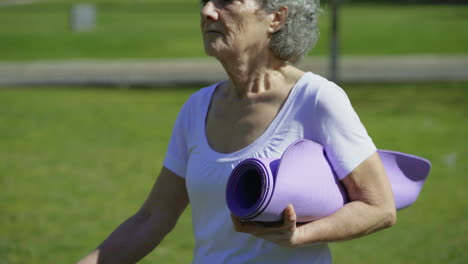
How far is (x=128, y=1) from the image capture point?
50.1 m

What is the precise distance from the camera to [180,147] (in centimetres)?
279

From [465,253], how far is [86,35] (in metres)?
24.2

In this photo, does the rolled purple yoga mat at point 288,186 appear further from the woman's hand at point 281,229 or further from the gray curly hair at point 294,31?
the gray curly hair at point 294,31

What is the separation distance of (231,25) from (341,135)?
0.45 m

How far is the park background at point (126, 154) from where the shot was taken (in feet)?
22.5

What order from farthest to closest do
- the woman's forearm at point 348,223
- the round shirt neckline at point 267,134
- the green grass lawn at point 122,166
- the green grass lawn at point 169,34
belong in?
1. the green grass lawn at point 169,34
2. the green grass lawn at point 122,166
3. the round shirt neckline at point 267,134
4. the woman's forearm at point 348,223

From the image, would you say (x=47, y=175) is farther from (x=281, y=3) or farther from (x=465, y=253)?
(x=281, y=3)

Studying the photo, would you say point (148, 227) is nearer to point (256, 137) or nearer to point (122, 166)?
point (256, 137)

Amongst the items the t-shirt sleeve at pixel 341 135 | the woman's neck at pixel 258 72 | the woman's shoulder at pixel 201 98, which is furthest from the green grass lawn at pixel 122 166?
the t-shirt sleeve at pixel 341 135

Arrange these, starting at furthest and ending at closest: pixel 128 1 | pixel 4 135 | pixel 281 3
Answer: pixel 128 1 → pixel 4 135 → pixel 281 3

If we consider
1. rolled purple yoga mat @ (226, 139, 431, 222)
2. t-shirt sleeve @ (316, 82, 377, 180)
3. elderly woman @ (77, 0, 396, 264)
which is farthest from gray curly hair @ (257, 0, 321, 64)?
rolled purple yoga mat @ (226, 139, 431, 222)

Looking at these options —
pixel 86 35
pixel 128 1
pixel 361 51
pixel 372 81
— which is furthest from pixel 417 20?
pixel 128 1

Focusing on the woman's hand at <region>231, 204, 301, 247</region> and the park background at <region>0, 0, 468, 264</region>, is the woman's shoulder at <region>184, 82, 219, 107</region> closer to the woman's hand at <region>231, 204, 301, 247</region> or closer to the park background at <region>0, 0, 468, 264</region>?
the park background at <region>0, 0, 468, 264</region>

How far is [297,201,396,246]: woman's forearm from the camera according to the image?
2.27 metres
